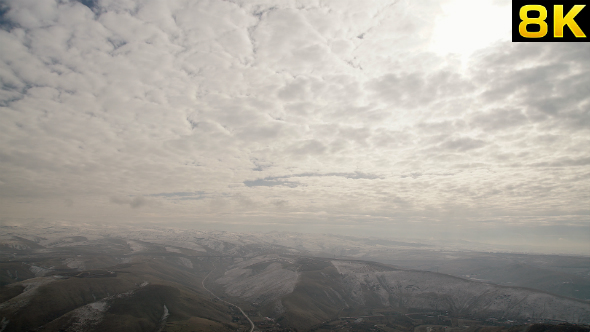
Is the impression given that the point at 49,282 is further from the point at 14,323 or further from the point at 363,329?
the point at 363,329

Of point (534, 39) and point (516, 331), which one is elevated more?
point (534, 39)

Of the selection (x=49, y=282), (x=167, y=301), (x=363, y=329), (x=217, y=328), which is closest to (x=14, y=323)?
(x=49, y=282)

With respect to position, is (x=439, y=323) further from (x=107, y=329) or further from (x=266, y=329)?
(x=107, y=329)

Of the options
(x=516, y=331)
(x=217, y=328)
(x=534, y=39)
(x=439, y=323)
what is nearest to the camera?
(x=534, y=39)

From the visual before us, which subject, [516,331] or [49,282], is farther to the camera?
[49,282]

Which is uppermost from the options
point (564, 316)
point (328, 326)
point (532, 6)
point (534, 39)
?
point (532, 6)

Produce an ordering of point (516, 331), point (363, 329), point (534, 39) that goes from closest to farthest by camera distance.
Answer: point (534, 39) → point (516, 331) → point (363, 329)

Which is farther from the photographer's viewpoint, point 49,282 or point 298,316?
point 298,316

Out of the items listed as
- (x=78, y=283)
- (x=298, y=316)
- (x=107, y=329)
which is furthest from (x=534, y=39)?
(x=78, y=283)

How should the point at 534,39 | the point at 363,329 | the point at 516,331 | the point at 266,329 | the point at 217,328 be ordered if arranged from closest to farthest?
the point at 534,39
the point at 516,331
the point at 217,328
the point at 266,329
the point at 363,329
